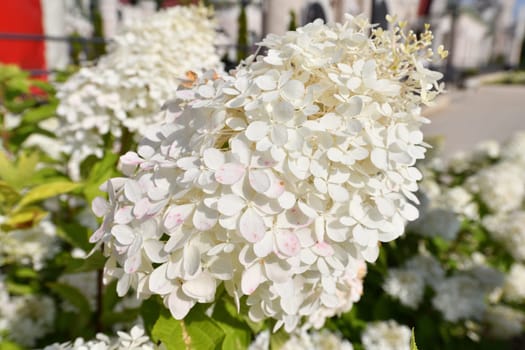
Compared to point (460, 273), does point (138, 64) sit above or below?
above

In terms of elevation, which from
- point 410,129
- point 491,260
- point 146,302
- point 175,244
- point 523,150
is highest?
point 410,129

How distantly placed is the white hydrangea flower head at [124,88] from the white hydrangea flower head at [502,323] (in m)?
1.47

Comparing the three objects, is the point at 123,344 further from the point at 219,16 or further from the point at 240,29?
the point at 219,16

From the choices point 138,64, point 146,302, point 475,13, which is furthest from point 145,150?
point 475,13

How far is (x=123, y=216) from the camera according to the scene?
0.55 metres

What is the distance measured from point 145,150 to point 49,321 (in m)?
0.98

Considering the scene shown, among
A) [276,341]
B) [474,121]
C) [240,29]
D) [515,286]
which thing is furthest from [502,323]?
[474,121]

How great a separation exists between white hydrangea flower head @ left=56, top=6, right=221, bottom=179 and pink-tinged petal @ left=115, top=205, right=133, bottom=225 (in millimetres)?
668

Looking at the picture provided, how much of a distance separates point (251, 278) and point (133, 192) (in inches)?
6.9

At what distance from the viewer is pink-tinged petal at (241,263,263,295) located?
1.75ft

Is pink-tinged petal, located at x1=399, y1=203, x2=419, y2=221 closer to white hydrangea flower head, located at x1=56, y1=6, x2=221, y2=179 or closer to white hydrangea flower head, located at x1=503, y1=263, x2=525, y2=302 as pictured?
white hydrangea flower head, located at x1=56, y1=6, x2=221, y2=179

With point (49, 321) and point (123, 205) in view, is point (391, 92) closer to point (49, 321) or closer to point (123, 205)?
point (123, 205)

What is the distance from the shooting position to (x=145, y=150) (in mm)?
622

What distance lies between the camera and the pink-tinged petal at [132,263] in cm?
53
